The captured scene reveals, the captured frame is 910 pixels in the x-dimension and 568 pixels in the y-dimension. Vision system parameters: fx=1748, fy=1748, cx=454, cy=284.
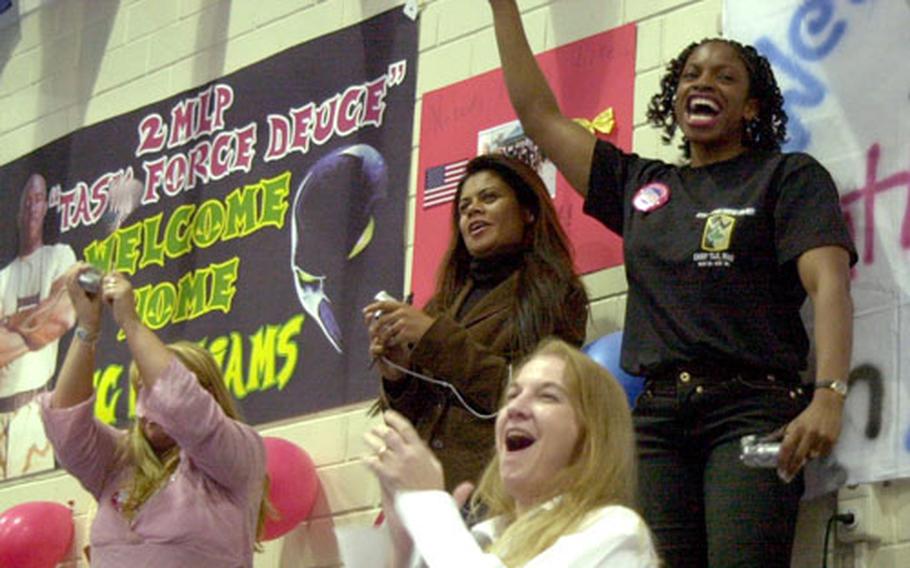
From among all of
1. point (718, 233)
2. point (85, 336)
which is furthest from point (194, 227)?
point (718, 233)

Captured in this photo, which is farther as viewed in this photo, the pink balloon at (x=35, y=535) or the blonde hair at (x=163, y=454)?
the pink balloon at (x=35, y=535)

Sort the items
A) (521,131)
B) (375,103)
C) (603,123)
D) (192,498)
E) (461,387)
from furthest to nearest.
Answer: (375,103) → (521,131) → (603,123) → (192,498) → (461,387)

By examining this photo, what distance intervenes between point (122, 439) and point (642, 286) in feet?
3.84

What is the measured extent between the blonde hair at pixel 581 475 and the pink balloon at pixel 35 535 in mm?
2149

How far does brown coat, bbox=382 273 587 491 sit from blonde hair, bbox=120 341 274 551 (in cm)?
49

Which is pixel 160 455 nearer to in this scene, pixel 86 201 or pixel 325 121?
pixel 325 121

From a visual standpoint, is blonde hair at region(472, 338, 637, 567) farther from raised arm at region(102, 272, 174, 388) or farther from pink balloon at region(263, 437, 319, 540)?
pink balloon at region(263, 437, 319, 540)

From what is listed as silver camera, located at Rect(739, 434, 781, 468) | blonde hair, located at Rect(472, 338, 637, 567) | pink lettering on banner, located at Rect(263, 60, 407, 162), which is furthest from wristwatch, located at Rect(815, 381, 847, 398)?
pink lettering on banner, located at Rect(263, 60, 407, 162)

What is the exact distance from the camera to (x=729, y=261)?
9.47ft

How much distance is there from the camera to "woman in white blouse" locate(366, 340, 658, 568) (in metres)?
2.05

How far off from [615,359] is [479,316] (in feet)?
0.85

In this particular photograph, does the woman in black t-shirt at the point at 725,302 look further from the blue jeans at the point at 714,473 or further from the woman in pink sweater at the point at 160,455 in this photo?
the woman in pink sweater at the point at 160,455

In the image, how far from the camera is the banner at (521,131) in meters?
3.59

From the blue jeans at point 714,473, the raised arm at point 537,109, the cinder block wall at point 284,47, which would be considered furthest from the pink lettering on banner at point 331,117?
the blue jeans at point 714,473
